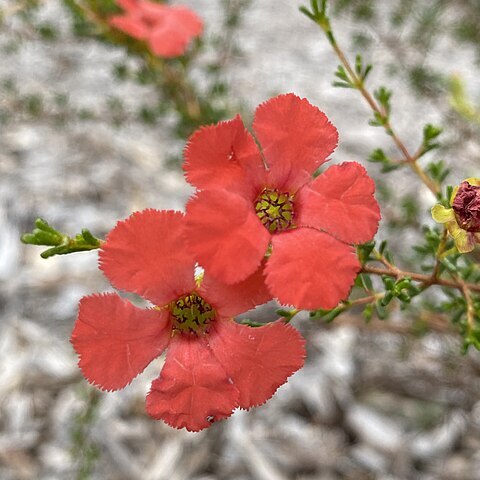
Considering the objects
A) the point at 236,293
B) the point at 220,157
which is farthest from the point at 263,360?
the point at 220,157

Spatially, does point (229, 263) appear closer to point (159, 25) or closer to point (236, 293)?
point (236, 293)

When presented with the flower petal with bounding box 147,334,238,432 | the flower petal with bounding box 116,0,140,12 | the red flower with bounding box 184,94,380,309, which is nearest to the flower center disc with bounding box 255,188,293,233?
the red flower with bounding box 184,94,380,309

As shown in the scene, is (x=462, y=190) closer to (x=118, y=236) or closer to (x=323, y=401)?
(x=118, y=236)

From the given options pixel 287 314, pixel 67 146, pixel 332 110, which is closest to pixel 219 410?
pixel 287 314

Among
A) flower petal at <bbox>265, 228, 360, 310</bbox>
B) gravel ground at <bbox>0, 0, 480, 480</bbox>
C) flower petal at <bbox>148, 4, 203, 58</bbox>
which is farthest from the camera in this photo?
gravel ground at <bbox>0, 0, 480, 480</bbox>

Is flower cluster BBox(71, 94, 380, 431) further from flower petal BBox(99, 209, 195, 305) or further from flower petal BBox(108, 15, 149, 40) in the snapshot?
flower petal BBox(108, 15, 149, 40)

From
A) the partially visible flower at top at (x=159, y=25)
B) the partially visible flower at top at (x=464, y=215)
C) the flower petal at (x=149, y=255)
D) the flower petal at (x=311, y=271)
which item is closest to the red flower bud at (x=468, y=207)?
the partially visible flower at top at (x=464, y=215)

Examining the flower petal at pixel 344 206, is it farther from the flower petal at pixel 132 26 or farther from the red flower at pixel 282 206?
the flower petal at pixel 132 26
